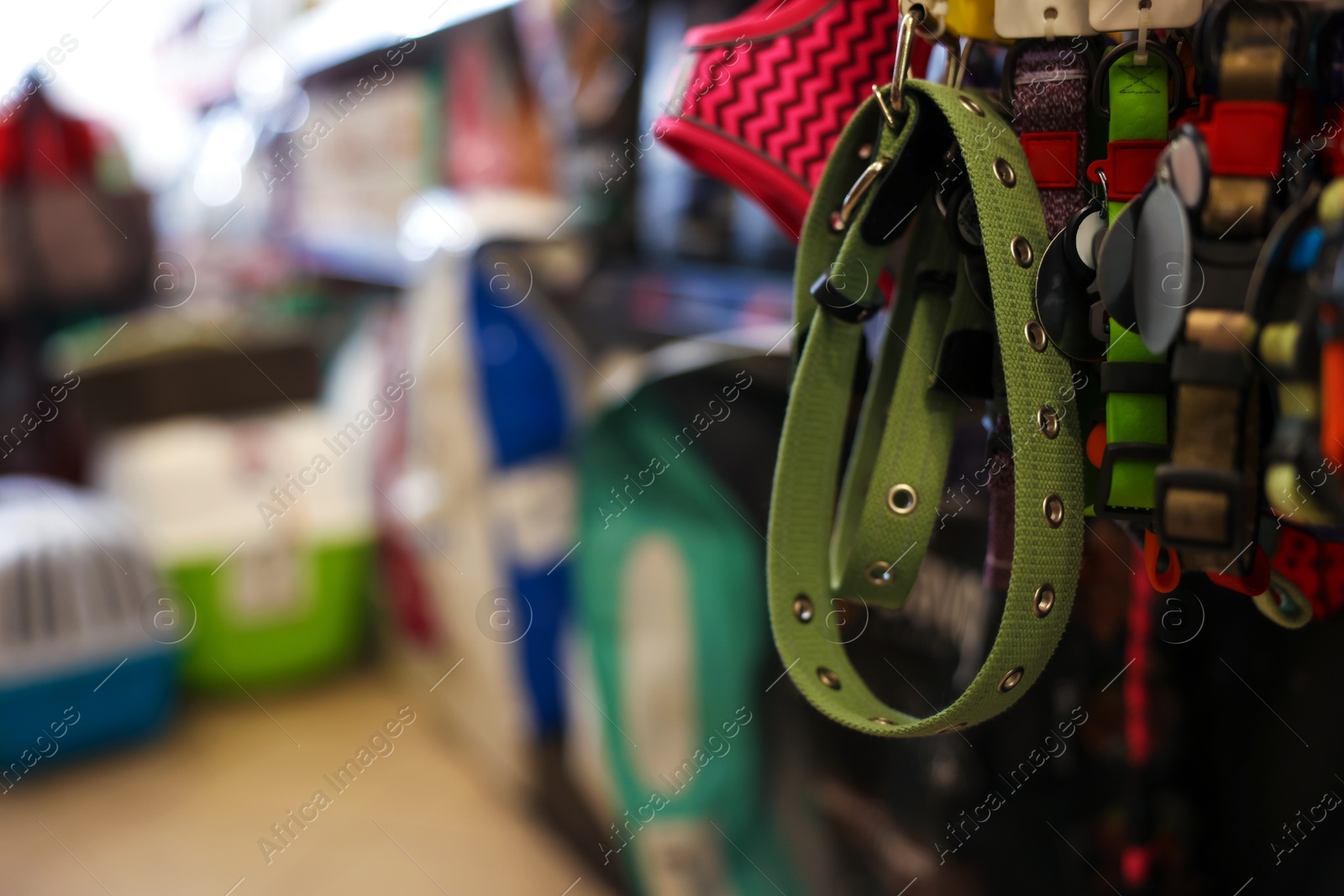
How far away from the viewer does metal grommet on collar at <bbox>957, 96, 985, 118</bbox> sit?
46 centimetres

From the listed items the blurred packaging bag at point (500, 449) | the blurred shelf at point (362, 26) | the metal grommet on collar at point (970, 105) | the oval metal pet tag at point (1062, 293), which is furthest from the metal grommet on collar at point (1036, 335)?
the blurred shelf at point (362, 26)

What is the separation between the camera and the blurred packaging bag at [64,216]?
7.19 feet

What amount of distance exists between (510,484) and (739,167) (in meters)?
0.90

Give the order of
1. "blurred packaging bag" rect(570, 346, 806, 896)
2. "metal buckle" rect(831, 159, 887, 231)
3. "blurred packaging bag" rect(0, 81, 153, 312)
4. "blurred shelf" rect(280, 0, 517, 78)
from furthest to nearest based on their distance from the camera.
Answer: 1. "blurred packaging bag" rect(0, 81, 153, 312)
2. "blurred shelf" rect(280, 0, 517, 78)
3. "blurred packaging bag" rect(570, 346, 806, 896)
4. "metal buckle" rect(831, 159, 887, 231)

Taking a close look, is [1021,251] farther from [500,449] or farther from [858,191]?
[500,449]

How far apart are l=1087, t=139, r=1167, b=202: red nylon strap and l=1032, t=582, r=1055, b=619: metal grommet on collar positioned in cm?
18

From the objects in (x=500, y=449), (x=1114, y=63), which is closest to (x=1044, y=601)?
(x=1114, y=63)

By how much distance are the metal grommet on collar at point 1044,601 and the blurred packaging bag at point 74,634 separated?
167 centimetres

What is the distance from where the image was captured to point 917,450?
517 mm

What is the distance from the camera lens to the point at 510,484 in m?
1.42

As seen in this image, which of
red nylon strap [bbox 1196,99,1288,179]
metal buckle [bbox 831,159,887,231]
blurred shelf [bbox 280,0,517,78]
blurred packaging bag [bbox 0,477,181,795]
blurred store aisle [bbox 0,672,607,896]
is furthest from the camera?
blurred shelf [bbox 280,0,517,78]

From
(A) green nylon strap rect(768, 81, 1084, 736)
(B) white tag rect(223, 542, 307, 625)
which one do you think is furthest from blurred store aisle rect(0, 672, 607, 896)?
(A) green nylon strap rect(768, 81, 1084, 736)

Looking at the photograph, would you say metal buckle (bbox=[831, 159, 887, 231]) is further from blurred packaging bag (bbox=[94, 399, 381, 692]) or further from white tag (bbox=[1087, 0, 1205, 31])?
blurred packaging bag (bbox=[94, 399, 381, 692])

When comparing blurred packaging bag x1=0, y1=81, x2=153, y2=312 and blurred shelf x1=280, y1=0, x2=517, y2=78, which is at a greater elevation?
blurred shelf x1=280, y1=0, x2=517, y2=78
